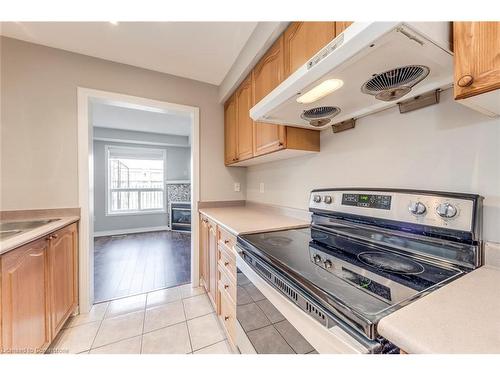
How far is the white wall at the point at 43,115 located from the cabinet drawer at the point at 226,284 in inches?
59.5

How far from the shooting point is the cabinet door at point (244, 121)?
1.84 m

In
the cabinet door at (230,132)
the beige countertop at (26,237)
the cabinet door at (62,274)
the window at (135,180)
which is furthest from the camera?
the window at (135,180)

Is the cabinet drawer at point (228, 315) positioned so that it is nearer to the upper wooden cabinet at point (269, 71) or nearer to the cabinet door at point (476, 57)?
the cabinet door at point (476, 57)

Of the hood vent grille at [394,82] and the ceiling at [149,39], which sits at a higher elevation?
the ceiling at [149,39]

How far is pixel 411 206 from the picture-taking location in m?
0.86

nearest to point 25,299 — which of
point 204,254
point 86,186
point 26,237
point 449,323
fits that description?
point 26,237

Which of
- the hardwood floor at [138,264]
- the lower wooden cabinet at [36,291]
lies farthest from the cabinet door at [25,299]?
the hardwood floor at [138,264]

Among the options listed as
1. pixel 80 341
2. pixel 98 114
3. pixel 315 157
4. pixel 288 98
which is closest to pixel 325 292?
pixel 288 98

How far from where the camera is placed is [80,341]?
1472 mm

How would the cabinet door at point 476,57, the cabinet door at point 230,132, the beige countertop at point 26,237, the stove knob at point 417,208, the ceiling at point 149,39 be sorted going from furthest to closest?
1. the cabinet door at point 230,132
2. the ceiling at point 149,39
3. the beige countertop at point 26,237
4. the stove knob at point 417,208
5. the cabinet door at point 476,57

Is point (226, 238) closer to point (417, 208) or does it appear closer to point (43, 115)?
point (417, 208)

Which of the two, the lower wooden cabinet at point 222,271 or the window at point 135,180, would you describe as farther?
the window at point 135,180

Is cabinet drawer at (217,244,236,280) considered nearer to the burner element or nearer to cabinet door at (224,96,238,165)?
the burner element

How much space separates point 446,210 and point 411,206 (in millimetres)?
115
